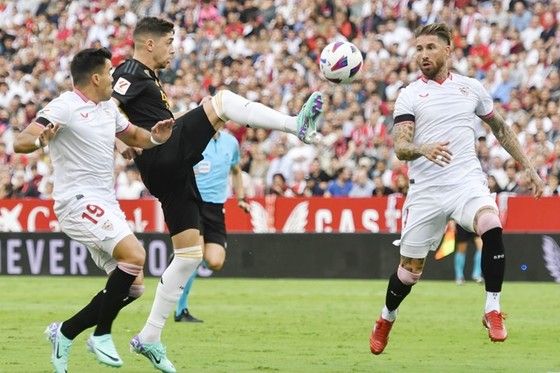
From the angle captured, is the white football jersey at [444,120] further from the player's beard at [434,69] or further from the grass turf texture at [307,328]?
the grass turf texture at [307,328]

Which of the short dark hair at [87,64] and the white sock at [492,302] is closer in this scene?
the short dark hair at [87,64]

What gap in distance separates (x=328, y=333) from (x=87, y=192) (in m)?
4.43

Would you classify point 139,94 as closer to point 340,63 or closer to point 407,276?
point 340,63

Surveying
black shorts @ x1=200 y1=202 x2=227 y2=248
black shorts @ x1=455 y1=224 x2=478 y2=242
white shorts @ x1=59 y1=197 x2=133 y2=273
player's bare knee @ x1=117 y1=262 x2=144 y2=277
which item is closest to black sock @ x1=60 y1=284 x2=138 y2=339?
player's bare knee @ x1=117 y1=262 x2=144 y2=277

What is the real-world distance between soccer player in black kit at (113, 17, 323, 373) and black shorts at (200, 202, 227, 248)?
4535mm

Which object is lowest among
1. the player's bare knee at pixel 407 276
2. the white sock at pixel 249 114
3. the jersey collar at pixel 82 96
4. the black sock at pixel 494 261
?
the player's bare knee at pixel 407 276

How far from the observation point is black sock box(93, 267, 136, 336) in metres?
9.66

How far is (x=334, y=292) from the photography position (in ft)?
62.3

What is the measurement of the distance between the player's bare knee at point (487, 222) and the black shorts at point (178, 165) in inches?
92.2

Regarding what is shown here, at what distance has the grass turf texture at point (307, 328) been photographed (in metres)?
10.7

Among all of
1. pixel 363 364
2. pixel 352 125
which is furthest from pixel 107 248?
pixel 352 125

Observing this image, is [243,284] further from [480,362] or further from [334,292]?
[480,362]

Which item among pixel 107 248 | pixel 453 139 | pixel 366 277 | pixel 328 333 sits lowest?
pixel 366 277

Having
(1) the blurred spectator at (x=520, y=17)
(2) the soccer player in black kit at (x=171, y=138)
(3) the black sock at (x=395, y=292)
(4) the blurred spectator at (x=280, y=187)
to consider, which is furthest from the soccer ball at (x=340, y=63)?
(1) the blurred spectator at (x=520, y=17)
